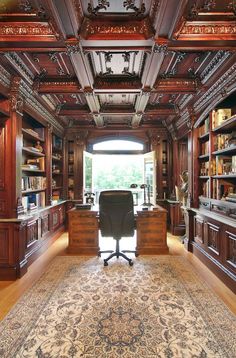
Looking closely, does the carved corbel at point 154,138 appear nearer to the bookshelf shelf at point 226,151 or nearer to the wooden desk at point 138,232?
the wooden desk at point 138,232

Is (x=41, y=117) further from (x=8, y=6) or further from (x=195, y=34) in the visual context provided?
(x=195, y=34)

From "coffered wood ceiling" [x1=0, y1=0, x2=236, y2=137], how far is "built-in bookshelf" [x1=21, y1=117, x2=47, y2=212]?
1.97ft

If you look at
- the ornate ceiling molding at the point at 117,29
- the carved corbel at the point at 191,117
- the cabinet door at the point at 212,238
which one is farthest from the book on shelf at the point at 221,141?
the ornate ceiling molding at the point at 117,29

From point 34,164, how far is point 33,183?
1.44ft

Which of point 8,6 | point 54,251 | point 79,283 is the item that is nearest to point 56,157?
point 54,251

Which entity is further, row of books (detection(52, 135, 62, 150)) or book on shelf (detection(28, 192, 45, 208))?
row of books (detection(52, 135, 62, 150))

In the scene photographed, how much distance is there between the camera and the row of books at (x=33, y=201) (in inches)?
154

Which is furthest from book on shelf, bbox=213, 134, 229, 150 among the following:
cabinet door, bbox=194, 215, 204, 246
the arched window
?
the arched window

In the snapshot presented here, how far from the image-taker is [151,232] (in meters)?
4.20

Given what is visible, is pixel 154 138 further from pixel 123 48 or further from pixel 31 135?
pixel 123 48

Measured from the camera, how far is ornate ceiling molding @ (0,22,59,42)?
2.26 m

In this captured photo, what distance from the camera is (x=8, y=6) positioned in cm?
205

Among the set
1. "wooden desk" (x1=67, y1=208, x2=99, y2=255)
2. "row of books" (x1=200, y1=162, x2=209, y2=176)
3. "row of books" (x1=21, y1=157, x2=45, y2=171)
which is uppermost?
"row of books" (x1=21, y1=157, x2=45, y2=171)

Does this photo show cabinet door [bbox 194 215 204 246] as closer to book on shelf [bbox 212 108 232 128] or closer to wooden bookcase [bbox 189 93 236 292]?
wooden bookcase [bbox 189 93 236 292]
